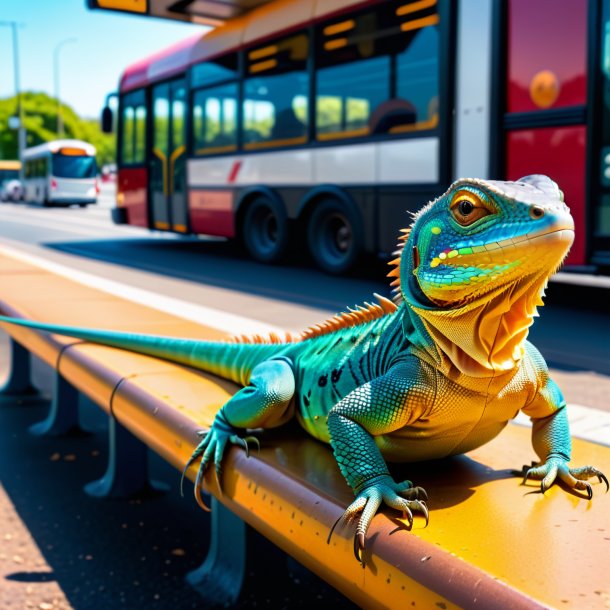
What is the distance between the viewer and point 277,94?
40.3ft

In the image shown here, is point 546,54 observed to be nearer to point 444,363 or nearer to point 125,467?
point 125,467

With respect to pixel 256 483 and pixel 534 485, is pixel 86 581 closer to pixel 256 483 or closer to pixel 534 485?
pixel 256 483

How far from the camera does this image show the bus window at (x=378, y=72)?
31.5ft

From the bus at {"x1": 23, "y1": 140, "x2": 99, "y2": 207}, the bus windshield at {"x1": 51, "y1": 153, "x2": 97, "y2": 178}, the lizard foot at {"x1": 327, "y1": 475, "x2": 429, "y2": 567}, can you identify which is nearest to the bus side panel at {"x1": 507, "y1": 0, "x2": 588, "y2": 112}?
the lizard foot at {"x1": 327, "y1": 475, "x2": 429, "y2": 567}

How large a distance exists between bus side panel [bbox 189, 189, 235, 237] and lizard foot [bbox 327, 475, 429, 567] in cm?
1203

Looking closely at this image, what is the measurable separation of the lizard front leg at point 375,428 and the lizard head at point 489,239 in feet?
0.69

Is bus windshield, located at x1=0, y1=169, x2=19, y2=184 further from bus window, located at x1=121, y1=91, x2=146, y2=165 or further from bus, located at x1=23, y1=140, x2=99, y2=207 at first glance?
bus window, located at x1=121, y1=91, x2=146, y2=165

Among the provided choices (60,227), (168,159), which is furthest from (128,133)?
(60,227)

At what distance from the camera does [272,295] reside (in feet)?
31.2

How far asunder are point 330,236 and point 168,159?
499cm

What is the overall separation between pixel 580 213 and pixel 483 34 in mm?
2276

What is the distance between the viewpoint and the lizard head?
165 cm

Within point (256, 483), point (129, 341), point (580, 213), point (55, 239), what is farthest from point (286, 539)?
point (55, 239)

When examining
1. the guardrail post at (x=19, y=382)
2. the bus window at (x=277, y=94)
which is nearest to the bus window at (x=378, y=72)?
the bus window at (x=277, y=94)
